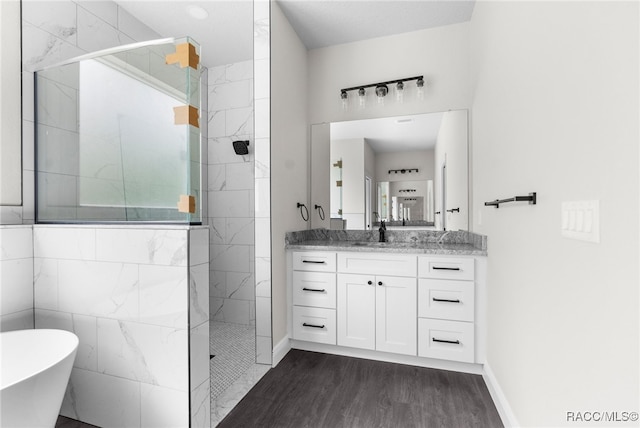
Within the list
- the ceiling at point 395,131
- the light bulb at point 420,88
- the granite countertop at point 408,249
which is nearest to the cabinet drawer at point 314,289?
the granite countertop at point 408,249

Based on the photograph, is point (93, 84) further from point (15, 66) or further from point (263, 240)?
point (263, 240)

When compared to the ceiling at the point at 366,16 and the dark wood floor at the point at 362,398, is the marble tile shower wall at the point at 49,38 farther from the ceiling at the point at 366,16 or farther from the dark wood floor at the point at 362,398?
the dark wood floor at the point at 362,398

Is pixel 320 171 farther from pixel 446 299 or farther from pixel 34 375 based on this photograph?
pixel 34 375

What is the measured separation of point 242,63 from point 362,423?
330 cm

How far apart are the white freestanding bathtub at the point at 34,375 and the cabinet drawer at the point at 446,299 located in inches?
79.3

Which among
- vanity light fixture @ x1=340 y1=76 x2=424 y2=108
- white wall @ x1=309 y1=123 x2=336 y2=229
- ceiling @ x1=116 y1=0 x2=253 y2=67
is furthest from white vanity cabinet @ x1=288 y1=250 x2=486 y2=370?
ceiling @ x1=116 y1=0 x2=253 y2=67

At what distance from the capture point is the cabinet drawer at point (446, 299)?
2074 millimetres

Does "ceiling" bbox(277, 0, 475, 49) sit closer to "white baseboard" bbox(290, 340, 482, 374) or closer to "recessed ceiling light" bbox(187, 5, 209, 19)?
"recessed ceiling light" bbox(187, 5, 209, 19)

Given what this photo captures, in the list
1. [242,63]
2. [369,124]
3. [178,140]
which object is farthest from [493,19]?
[242,63]

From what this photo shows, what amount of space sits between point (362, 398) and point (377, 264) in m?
0.89

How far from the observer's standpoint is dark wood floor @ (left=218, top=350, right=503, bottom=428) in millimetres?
1610

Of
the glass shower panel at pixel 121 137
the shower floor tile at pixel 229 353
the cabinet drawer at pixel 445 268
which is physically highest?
the glass shower panel at pixel 121 137

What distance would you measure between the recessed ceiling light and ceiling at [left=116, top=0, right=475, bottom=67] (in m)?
0.03

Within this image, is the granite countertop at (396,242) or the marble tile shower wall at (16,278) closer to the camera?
the marble tile shower wall at (16,278)
